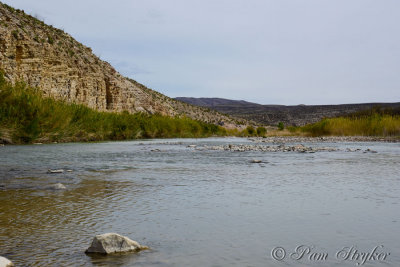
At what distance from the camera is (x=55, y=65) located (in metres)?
37.8

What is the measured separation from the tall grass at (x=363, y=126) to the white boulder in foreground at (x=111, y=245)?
31079mm

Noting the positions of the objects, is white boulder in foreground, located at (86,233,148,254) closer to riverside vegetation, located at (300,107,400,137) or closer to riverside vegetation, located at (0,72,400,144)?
A: riverside vegetation, located at (0,72,400,144)

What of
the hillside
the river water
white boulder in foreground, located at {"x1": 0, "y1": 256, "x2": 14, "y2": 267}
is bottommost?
the river water

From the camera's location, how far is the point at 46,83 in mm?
35719

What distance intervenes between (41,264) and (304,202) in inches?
130

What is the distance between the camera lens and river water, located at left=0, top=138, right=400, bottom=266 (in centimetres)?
292

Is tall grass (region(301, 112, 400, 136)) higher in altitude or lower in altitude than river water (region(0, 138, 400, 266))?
higher

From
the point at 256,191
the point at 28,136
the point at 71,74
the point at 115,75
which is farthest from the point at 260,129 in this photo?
the point at 256,191

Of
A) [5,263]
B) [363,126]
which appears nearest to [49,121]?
[5,263]

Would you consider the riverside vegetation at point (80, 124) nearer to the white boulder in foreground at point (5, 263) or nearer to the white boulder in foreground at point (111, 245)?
the white boulder in foreground at point (111, 245)

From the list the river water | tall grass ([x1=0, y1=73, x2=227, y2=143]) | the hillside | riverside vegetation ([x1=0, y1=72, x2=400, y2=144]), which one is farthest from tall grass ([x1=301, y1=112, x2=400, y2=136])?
the river water

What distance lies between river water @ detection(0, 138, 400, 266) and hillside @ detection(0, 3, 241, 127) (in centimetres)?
2178

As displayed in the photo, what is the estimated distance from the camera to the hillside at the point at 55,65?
3328 centimetres

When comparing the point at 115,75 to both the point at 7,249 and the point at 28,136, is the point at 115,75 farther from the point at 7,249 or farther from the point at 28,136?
the point at 7,249
